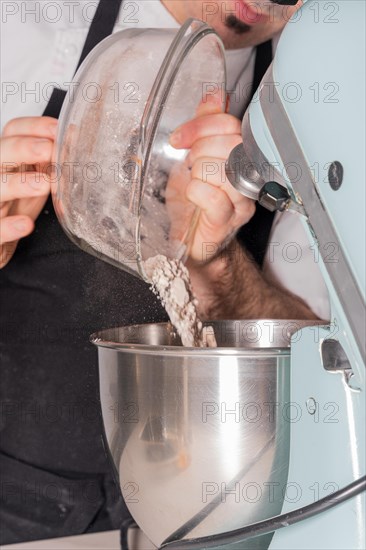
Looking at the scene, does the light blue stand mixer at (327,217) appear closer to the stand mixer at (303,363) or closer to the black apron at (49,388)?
the stand mixer at (303,363)

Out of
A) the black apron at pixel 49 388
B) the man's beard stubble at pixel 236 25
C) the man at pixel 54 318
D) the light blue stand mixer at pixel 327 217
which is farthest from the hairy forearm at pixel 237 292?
the light blue stand mixer at pixel 327 217

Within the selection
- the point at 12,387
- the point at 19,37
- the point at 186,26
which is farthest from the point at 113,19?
the point at 12,387

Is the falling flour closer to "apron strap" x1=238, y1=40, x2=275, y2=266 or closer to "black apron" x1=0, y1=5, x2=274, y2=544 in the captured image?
"black apron" x1=0, y1=5, x2=274, y2=544

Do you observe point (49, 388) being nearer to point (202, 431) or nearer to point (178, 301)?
point (178, 301)

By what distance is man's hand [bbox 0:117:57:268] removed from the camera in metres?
0.78

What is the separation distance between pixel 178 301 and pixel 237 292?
1.00 ft

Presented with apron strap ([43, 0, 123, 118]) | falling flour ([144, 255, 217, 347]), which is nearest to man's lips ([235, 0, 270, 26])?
apron strap ([43, 0, 123, 118])

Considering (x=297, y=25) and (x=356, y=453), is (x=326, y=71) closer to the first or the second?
(x=297, y=25)

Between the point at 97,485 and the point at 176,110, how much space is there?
19.6 inches

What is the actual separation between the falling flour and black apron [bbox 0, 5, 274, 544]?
180 millimetres

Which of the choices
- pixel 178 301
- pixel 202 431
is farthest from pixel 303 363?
pixel 178 301

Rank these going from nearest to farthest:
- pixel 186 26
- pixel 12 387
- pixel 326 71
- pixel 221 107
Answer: pixel 326 71 → pixel 186 26 → pixel 221 107 → pixel 12 387

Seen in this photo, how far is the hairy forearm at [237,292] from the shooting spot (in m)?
0.99

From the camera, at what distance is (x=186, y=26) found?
696 mm
